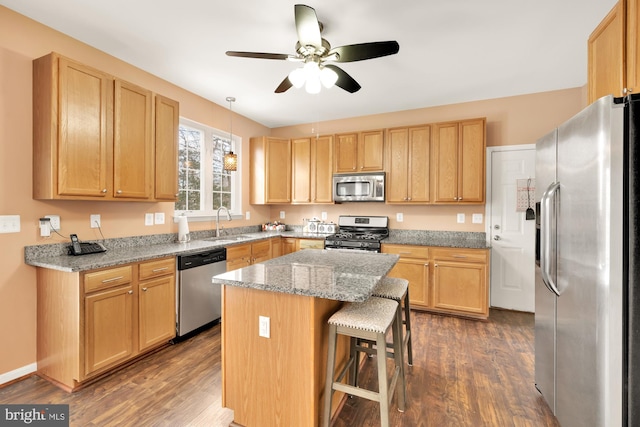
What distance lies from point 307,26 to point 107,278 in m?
2.30

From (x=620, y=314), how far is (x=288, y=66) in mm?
3053

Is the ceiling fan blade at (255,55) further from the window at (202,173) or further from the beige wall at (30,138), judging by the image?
the window at (202,173)

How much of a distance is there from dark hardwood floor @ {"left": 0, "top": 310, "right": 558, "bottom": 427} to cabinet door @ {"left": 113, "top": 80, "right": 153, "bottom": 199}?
5.03 ft

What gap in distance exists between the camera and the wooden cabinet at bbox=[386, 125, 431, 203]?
3824 mm

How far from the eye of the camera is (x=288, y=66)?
2.94 m

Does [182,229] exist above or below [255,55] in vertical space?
below

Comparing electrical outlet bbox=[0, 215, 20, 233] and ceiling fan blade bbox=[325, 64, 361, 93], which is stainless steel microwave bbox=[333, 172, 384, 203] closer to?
ceiling fan blade bbox=[325, 64, 361, 93]

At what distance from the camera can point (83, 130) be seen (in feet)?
7.42

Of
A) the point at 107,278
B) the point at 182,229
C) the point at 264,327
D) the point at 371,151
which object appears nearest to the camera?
the point at 264,327

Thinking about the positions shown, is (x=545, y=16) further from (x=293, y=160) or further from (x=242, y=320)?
(x=293, y=160)

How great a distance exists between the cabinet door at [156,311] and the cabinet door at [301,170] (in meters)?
2.42

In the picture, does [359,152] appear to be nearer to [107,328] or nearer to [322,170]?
[322,170]

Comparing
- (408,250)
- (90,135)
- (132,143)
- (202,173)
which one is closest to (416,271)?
(408,250)

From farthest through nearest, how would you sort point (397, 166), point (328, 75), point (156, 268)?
point (397, 166) < point (156, 268) < point (328, 75)
